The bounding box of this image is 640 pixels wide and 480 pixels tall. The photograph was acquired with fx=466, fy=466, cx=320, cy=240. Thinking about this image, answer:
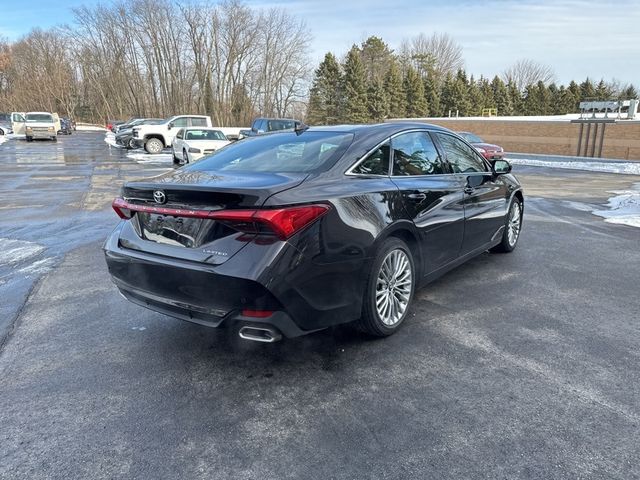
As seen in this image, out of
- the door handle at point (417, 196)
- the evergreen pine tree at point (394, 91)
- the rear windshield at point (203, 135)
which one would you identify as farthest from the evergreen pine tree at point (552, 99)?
the door handle at point (417, 196)

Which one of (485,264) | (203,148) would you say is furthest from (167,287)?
(203,148)

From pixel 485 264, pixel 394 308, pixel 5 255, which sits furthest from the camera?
pixel 5 255

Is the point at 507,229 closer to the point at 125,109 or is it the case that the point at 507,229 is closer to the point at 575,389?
the point at 575,389

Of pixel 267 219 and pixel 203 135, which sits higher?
pixel 203 135

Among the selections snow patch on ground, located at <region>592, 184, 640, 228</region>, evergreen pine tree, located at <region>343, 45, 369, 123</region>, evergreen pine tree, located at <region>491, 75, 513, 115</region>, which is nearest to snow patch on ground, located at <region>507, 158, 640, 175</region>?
snow patch on ground, located at <region>592, 184, 640, 228</region>

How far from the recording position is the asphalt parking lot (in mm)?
2311

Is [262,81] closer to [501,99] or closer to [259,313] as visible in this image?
[501,99]

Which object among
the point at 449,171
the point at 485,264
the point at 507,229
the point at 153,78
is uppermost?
the point at 153,78

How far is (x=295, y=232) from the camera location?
2.75 meters

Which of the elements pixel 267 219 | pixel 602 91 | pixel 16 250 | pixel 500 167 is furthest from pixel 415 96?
pixel 267 219

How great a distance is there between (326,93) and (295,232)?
185 feet

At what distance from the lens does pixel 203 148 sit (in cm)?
1794

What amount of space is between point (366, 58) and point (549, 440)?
65166mm

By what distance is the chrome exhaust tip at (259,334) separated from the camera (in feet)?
9.09
